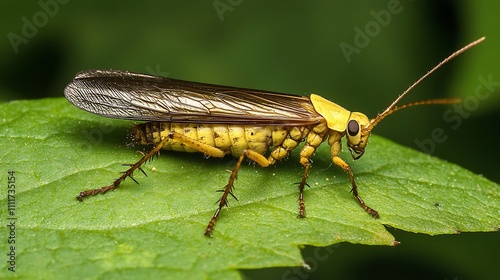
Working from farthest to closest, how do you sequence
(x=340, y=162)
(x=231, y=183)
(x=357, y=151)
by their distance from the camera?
(x=357, y=151) → (x=340, y=162) → (x=231, y=183)

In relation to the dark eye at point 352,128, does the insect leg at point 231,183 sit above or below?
below

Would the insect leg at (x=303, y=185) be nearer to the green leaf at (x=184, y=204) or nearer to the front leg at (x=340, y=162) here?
the green leaf at (x=184, y=204)

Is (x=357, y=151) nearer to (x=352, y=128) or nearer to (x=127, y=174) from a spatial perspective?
(x=352, y=128)

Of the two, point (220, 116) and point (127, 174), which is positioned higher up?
point (220, 116)

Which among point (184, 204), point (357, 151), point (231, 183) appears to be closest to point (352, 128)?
point (357, 151)

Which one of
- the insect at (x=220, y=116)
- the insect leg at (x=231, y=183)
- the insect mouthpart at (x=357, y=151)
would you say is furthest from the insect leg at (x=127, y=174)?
the insect mouthpart at (x=357, y=151)

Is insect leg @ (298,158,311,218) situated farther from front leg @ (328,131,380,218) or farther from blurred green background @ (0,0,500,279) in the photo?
blurred green background @ (0,0,500,279)

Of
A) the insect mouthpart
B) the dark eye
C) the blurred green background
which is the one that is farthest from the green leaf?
the blurred green background
